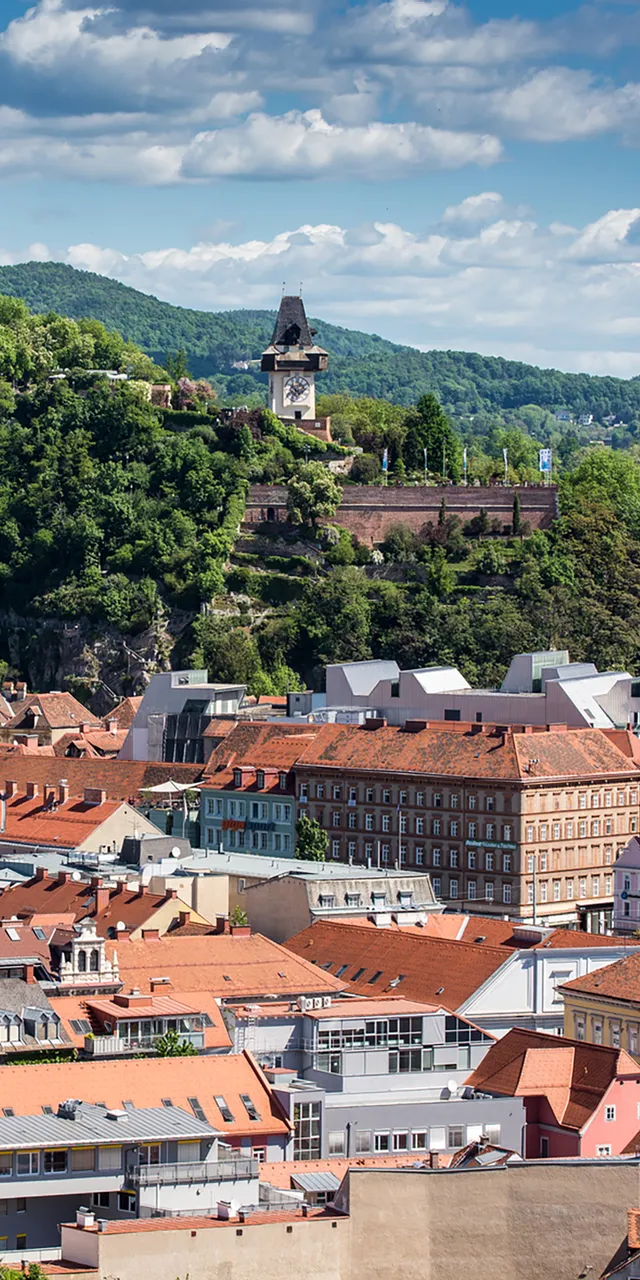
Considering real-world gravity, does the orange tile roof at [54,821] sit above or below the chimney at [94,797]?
below

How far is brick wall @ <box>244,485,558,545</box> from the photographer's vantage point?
5876 inches

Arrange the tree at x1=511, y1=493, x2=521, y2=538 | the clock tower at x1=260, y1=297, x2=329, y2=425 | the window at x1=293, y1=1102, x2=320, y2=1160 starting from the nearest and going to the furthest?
the window at x1=293, y1=1102, x2=320, y2=1160, the tree at x1=511, y1=493, x2=521, y2=538, the clock tower at x1=260, y1=297, x2=329, y2=425

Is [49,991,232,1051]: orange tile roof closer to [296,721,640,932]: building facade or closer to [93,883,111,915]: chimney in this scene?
[93,883,111,915]: chimney

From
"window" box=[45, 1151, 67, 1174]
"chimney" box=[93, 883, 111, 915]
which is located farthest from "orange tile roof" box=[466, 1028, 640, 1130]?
"chimney" box=[93, 883, 111, 915]

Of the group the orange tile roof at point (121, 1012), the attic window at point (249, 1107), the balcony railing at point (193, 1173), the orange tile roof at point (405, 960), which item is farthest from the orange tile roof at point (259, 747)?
the balcony railing at point (193, 1173)

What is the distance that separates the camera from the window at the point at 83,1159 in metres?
44.2

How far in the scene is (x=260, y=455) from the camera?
495 feet

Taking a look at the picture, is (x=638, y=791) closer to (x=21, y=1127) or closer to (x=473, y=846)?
(x=473, y=846)

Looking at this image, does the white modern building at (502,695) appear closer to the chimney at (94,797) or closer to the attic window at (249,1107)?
the chimney at (94,797)

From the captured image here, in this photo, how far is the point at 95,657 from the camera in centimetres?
14638

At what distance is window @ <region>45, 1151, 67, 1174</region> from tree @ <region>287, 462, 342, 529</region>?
104m

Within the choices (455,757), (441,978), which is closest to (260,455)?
(455,757)

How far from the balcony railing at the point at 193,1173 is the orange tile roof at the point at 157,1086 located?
10.4 feet

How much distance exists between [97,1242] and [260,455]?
372 feet
